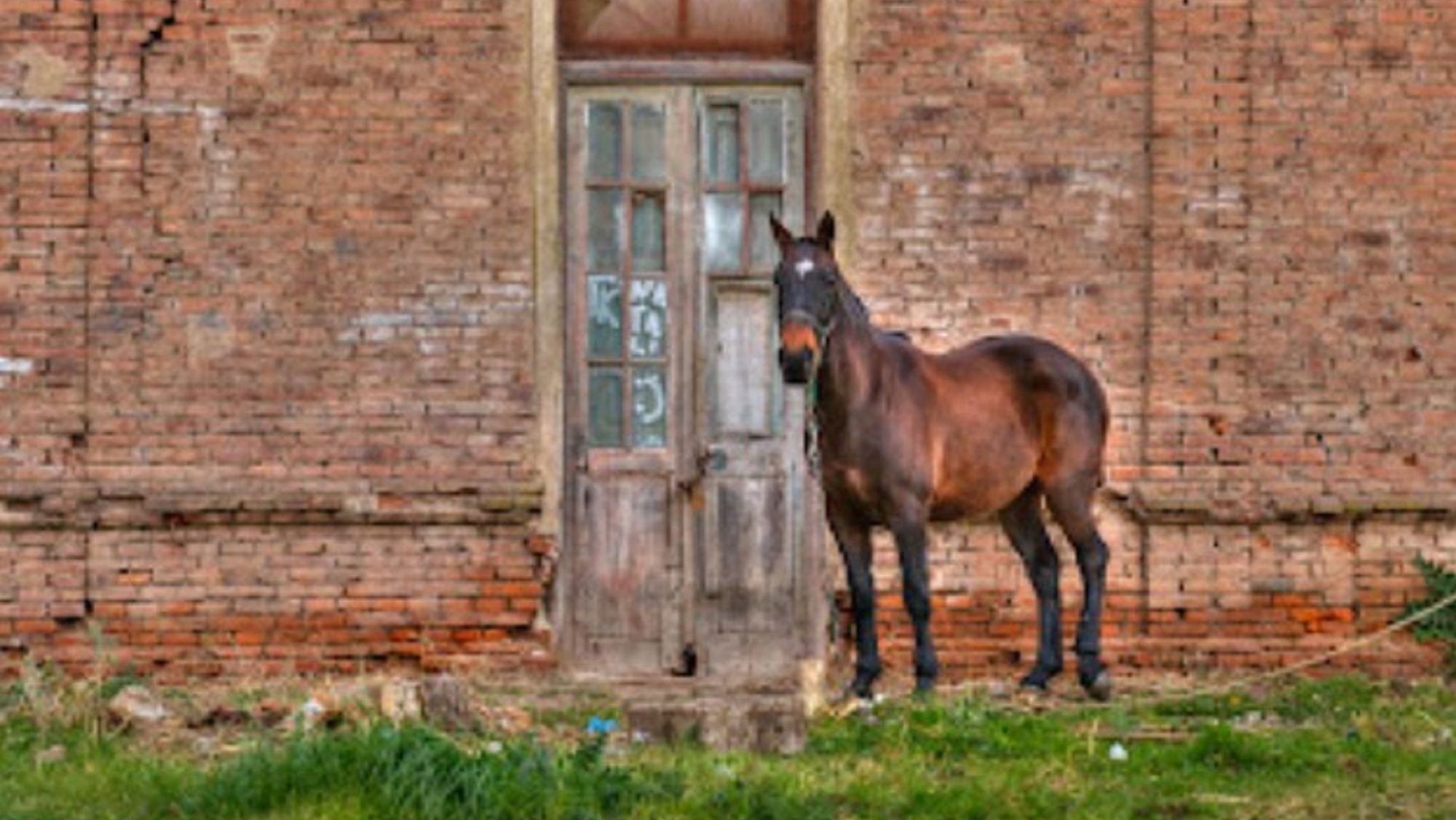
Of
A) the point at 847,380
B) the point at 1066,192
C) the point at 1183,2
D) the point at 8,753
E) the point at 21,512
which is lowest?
the point at 8,753

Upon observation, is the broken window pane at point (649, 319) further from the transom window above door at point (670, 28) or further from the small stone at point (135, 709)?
the small stone at point (135, 709)

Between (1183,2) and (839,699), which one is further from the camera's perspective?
(1183,2)

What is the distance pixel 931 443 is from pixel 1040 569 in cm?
101

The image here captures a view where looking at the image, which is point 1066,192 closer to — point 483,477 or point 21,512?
point 483,477

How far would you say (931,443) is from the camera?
9688 mm

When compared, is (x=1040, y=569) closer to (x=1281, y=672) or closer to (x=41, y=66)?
(x=1281, y=672)

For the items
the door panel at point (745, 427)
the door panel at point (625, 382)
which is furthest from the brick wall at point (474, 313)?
the door panel at point (745, 427)

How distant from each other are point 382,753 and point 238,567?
15.1 ft

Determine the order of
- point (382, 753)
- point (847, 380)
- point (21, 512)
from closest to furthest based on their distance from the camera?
1. point (382, 753)
2. point (847, 380)
3. point (21, 512)

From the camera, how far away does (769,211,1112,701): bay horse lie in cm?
907

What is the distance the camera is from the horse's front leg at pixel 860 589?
31.1 ft

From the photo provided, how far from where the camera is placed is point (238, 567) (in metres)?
11.3

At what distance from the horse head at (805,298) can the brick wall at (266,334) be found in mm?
2810

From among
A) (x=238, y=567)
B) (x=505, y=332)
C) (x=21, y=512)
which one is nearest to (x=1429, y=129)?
(x=505, y=332)
